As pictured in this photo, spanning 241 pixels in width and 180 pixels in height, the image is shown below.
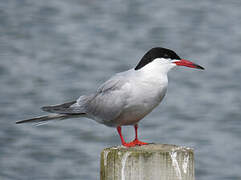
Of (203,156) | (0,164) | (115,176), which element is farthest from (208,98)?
(115,176)

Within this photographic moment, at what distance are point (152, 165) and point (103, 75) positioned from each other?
8.00 metres

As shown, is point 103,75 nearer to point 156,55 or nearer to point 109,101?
point 109,101

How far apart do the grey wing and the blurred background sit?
11.8 ft

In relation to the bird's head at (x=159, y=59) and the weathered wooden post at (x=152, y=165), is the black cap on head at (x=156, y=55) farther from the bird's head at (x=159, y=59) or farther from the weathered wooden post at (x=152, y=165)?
the weathered wooden post at (x=152, y=165)

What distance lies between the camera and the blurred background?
9.16m

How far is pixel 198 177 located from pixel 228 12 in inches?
291

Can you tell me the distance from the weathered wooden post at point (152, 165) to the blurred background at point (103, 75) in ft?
16.0

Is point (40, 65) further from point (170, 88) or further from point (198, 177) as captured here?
point (198, 177)

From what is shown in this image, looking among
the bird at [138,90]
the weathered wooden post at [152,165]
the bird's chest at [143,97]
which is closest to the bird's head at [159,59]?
the bird at [138,90]

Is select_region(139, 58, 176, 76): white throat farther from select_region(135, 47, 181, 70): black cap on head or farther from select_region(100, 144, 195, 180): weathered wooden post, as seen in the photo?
select_region(100, 144, 195, 180): weathered wooden post

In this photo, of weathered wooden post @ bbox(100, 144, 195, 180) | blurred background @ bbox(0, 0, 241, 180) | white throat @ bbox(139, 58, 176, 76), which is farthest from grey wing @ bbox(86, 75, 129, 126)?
blurred background @ bbox(0, 0, 241, 180)

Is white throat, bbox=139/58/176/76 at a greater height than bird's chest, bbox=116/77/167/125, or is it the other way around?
white throat, bbox=139/58/176/76

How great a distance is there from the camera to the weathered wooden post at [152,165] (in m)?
3.64

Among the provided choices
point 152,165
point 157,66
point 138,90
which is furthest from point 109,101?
point 152,165
